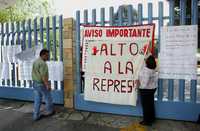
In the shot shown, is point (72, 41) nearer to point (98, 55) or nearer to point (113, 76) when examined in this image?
point (98, 55)

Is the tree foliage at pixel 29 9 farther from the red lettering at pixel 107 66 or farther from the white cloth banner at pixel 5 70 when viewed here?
the red lettering at pixel 107 66

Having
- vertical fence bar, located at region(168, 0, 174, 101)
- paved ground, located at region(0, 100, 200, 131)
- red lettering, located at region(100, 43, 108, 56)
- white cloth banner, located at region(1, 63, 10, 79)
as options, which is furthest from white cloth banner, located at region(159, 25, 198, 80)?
white cloth banner, located at region(1, 63, 10, 79)

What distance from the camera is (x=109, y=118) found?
283 inches

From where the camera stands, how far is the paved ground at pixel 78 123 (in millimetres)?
6582

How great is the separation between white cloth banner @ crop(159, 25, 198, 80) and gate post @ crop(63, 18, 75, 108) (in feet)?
7.04

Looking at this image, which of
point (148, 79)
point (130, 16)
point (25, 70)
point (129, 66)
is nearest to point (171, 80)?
point (148, 79)

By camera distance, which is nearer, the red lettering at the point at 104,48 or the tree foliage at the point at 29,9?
the red lettering at the point at 104,48

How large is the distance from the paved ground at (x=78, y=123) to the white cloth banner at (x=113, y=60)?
391 millimetres

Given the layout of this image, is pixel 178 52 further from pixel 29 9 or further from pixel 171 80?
pixel 29 9

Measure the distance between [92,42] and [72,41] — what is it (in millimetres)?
603

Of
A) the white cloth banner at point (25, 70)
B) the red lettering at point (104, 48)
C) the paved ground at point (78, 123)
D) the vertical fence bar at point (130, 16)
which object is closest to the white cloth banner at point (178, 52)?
the vertical fence bar at point (130, 16)

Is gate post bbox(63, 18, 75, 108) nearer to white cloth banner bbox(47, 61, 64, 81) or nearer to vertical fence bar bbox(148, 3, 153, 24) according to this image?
white cloth banner bbox(47, 61, 64, 81)

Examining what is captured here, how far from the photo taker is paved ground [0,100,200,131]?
6582mm

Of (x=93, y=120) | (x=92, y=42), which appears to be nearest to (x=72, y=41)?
(x=92, y=42)
